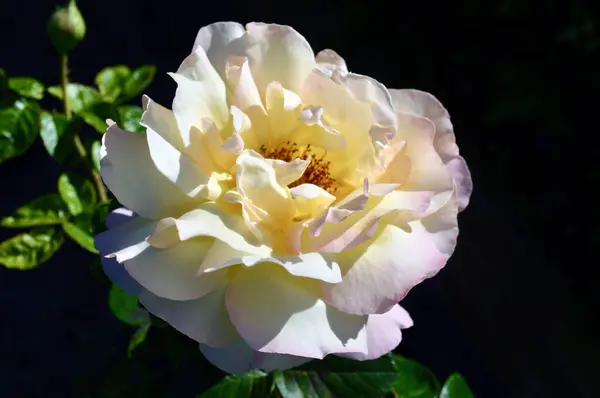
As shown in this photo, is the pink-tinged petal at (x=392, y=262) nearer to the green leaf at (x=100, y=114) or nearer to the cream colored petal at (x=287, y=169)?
the cream colored petal at (x=287, y=169)

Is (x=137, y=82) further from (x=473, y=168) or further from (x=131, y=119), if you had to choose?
(x=473, y=168)

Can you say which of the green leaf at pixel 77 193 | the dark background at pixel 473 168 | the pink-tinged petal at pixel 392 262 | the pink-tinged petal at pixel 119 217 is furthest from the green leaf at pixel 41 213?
the dark background at pixel 473 168

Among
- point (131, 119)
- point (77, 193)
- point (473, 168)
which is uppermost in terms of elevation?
point (131, 119)

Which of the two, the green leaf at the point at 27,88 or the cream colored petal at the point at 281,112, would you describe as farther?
the green leaf at the point at 27,88

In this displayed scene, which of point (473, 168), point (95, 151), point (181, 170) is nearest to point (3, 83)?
point (95, 151)

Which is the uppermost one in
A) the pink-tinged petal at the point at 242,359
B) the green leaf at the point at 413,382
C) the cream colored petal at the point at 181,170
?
the cream colored petal at the point at 181,170

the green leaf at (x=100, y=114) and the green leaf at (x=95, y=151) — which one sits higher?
the green leaf at (x=100, y=114)

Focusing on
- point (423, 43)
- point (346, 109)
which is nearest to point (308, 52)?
point (346, 109)
